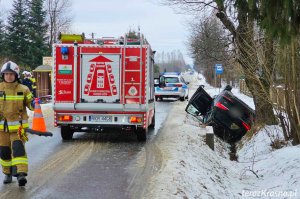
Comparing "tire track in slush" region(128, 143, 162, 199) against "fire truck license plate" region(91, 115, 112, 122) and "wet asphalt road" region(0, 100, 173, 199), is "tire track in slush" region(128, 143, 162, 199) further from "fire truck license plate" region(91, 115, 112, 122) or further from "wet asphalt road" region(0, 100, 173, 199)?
"fire truck license plate" region(91, 115, 112, 122)

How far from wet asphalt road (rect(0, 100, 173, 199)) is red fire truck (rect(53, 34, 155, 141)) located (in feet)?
2.54

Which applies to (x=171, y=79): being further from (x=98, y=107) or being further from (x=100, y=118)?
(x=98, y=107)

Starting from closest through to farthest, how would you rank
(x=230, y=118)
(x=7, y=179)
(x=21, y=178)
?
1. (x=21, y=178)
2. (x=7, y=179)
3. (x=230, y=118)

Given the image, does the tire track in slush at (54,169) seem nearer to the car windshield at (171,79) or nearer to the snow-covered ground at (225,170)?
the snow-covered ground at (225,170)

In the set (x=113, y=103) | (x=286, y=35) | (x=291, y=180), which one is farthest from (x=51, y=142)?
(x=286, y=35)

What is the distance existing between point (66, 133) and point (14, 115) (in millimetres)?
5421

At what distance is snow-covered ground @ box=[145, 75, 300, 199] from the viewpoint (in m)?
7.34

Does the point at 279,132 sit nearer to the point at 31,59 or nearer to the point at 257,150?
the point at 257,150

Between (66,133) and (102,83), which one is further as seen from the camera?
(66,133)

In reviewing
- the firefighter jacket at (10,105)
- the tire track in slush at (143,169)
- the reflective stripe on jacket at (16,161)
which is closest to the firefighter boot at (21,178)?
the reflective stripe on jacket at (16,161)

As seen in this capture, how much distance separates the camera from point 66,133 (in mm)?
12344

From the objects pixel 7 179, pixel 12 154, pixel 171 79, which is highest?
pixel 171 79

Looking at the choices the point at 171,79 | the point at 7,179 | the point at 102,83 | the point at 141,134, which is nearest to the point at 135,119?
the point at 141,134

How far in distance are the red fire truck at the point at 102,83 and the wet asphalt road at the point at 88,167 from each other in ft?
2.54
